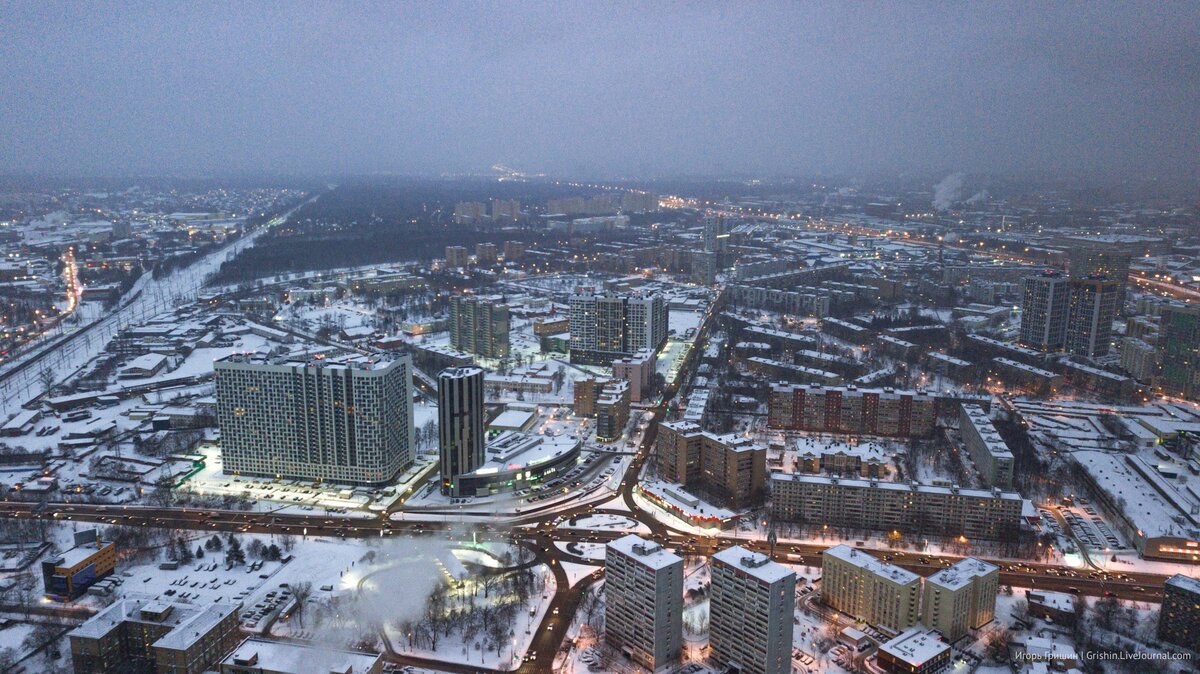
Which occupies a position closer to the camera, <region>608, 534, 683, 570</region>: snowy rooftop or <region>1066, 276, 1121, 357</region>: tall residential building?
<region>608, 534, 683, 570</region>: snowy rooftop

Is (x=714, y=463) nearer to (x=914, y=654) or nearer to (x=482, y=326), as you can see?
(x=914, y=654)

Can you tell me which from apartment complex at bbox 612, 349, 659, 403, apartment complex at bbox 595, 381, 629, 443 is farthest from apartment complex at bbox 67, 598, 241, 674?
apartment complex at bbox 612, 349, 659, 403

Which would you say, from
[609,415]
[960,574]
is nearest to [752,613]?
[960,574]

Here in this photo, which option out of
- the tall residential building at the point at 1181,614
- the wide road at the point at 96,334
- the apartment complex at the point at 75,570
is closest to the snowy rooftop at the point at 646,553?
the tall residential building at the point at 1181,614

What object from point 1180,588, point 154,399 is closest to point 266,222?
point 154,399

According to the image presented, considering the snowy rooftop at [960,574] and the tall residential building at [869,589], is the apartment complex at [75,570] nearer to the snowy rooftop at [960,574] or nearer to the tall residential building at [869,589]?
the tall residential building at [869,589]

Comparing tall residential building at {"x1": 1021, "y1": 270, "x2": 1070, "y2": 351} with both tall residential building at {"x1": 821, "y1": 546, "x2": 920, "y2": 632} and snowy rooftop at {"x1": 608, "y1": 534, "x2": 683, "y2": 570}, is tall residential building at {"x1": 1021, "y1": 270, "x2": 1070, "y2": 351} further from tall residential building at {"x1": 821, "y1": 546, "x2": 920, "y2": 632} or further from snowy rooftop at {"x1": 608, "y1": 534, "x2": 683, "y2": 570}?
snowy rooftop at {"x1": 608, "y1": 534, "x2": 683, "y2": 570}
